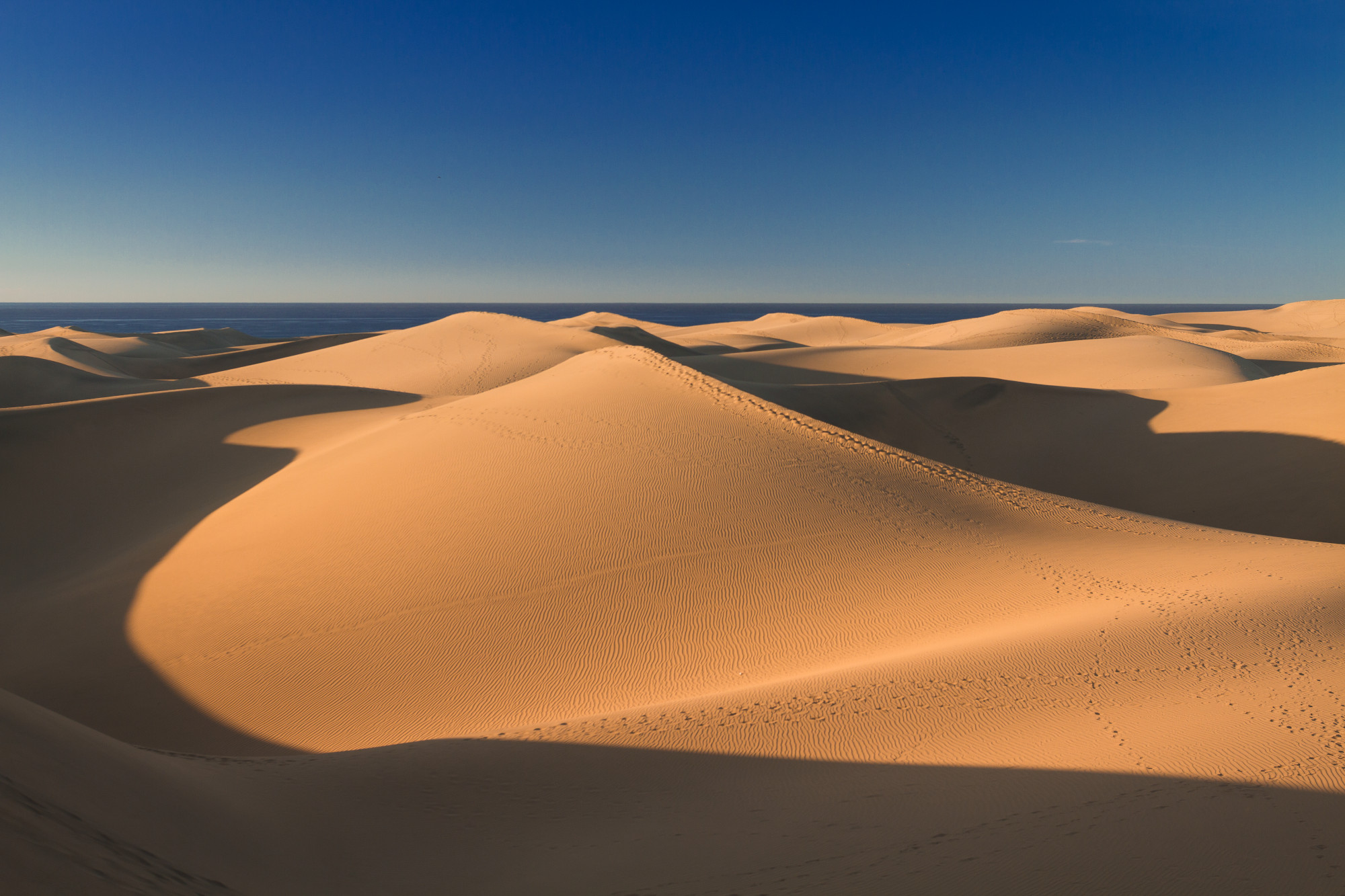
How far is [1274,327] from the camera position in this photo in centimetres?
6650

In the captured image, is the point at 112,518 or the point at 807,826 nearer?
the point at 807,826

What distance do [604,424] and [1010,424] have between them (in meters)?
12.9

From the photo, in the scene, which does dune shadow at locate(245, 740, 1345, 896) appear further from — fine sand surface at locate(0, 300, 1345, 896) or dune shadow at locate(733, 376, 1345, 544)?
dune shadow at locate(733, 376, 1345, 544)

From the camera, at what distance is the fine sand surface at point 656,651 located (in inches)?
151

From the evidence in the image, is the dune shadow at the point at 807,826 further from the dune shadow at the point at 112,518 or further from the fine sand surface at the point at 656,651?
the dune shadow at the point at 112,518

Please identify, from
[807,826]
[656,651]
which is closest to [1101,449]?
[656,651]

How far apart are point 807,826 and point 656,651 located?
11.4 feet

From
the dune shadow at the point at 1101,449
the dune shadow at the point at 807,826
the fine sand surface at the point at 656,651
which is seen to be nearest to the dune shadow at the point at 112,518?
the fine sand surface at the point at 656,651

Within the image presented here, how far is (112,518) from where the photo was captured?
1360 cm

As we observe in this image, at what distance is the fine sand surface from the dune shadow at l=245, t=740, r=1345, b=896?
24 mm

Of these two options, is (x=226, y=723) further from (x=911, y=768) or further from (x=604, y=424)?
(x=604, y=424)

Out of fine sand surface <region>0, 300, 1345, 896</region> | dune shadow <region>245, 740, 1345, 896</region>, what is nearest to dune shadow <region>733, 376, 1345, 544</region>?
fine sand surface <region>0, 300, 1345, 896</region>

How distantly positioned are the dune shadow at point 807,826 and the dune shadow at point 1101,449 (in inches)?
455

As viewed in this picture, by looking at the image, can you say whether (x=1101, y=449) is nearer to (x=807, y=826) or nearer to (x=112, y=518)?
(x=807, y=826)
